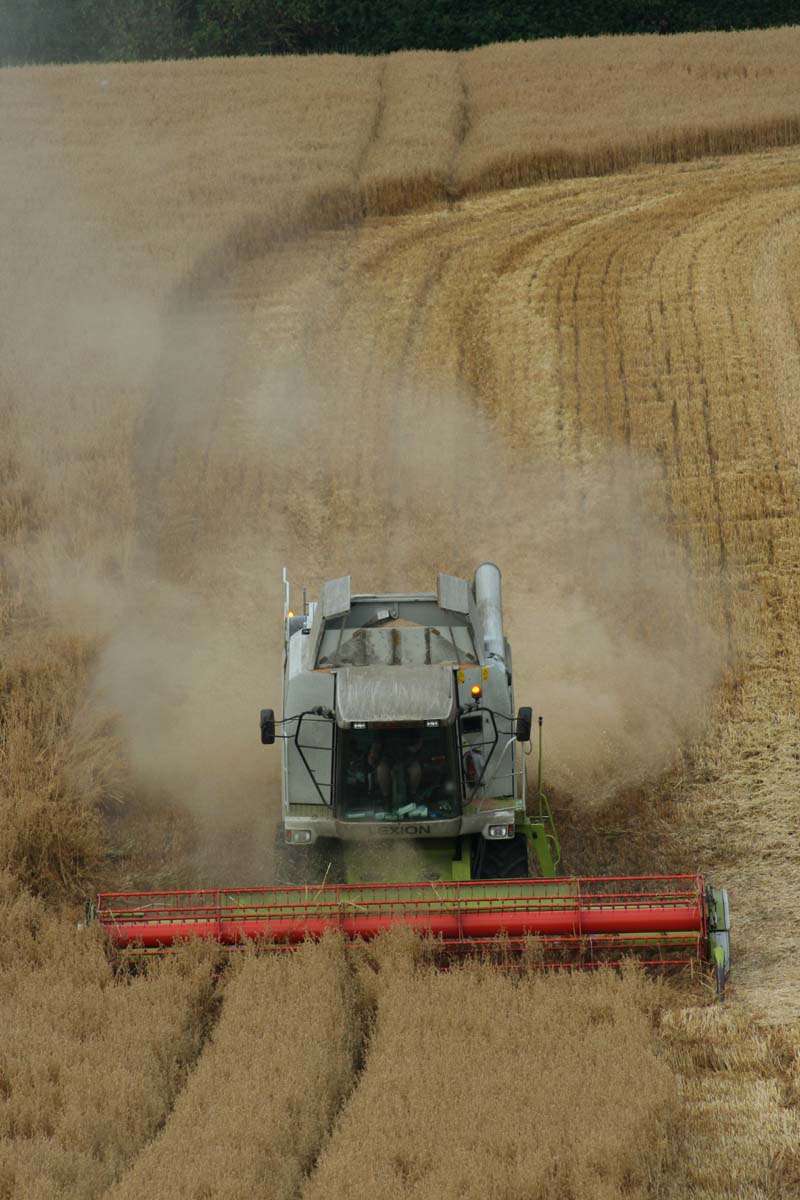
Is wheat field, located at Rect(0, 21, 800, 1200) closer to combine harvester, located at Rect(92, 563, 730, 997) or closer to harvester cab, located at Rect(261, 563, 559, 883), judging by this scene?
combine harvester, located at Rect(92, 563, 730, 997)

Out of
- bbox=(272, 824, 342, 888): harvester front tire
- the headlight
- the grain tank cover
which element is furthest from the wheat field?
the grain tank cover

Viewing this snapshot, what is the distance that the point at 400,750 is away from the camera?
1098 cm

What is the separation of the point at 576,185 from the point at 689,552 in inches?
449

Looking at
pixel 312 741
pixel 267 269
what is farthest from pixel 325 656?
pixel 267 269

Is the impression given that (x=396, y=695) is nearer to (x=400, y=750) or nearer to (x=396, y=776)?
(x=400, y=750)

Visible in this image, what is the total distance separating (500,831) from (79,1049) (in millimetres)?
3486

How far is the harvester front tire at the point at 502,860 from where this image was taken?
453 inches

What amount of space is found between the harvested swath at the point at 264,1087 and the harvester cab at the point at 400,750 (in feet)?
3.75

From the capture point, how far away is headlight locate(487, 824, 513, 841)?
11281 mm

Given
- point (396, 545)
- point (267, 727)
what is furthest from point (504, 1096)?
point (396, 545)

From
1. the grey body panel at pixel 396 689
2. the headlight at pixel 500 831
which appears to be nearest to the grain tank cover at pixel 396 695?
the grey body panel at pixel 396 689

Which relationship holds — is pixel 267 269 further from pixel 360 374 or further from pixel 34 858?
pixel 34 858

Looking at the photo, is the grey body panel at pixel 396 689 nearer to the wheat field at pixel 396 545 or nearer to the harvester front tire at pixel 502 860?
the harvester front tire at pixel 502 860

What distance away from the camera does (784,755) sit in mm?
14250
